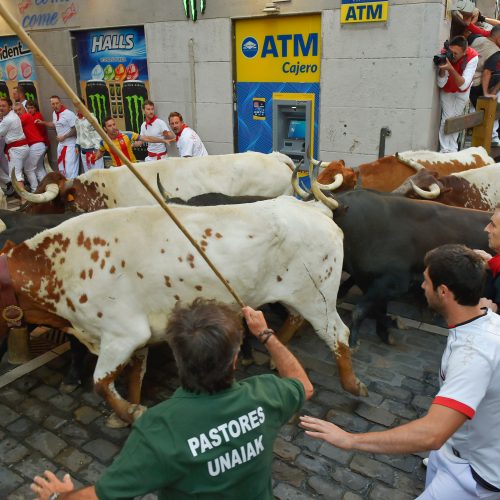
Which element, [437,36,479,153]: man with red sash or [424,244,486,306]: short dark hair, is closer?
[424,244,486,306]: short dark hair

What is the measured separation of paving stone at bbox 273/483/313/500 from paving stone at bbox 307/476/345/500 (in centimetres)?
9

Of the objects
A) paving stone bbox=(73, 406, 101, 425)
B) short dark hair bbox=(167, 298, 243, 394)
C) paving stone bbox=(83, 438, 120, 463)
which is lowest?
paving stone bbox=(73, 406, 101, 425)

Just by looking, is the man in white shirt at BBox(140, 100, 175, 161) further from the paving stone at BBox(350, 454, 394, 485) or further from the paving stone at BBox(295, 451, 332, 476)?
the paving stone at BBox(350, 454, 394, 485)

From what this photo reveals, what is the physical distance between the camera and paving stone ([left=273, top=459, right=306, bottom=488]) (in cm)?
357

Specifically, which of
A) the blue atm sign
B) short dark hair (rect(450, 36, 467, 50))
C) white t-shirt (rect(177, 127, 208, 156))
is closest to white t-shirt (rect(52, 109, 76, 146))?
white t-shirt (rect(177, 127, 208, 156))

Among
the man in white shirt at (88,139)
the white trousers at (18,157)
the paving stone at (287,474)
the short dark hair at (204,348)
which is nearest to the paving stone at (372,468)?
the paving stone at (287,474)

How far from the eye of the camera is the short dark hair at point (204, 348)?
1810mm

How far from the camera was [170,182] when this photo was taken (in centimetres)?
674

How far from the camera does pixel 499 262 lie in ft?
11.8

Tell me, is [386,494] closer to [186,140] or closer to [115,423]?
[115,423]

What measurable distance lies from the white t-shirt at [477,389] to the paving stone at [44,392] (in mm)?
3404

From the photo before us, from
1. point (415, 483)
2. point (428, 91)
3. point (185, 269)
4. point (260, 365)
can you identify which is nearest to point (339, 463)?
point (415, 483)

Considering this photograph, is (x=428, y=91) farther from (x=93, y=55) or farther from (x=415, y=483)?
(x=93, y=55)

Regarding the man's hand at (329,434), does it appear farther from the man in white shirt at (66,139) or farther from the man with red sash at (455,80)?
the man in white shirt at (66,139)
